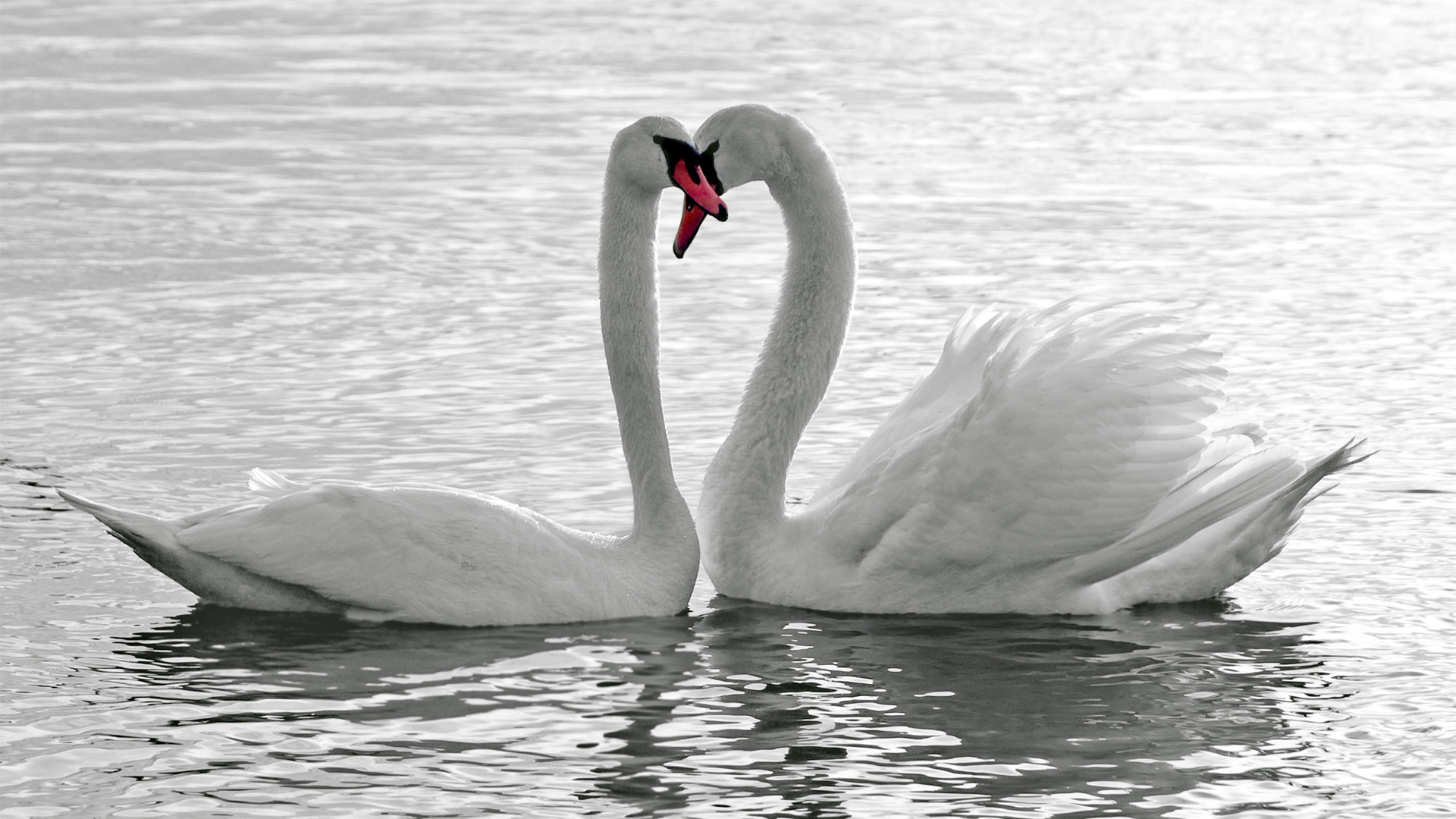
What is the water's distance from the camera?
717 cm

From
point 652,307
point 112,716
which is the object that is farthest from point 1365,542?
point 112,716

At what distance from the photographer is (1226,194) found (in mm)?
18234

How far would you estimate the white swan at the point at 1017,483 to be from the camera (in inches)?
337

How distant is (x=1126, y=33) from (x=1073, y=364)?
21.4 metres

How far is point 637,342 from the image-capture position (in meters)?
9.02

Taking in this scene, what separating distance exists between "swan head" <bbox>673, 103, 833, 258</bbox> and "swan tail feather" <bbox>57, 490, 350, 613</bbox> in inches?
91.3

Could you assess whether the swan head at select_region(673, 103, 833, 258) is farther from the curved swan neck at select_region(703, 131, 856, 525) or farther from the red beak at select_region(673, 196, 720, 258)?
the red beak at select_region(673, 196, 720, 258)

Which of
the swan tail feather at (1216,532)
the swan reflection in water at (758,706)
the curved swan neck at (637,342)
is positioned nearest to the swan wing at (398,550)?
the swan reflection in water at (758,706)

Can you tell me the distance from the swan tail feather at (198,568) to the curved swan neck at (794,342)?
1.72 metres

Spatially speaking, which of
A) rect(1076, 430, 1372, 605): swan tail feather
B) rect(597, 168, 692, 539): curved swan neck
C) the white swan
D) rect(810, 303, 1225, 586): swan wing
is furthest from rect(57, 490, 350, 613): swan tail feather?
rect(1076, 430, 1372, 605): swan tail feather

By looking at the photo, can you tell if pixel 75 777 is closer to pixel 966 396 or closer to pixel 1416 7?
pixel 966 396

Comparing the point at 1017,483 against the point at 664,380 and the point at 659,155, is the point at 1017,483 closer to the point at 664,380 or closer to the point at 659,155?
the point at 659,155

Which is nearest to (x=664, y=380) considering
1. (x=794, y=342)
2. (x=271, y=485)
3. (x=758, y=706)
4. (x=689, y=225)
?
(x=794, y=342)

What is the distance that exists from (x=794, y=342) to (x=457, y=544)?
1899 mm
